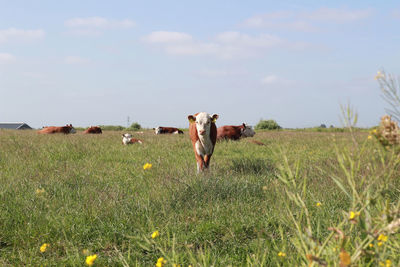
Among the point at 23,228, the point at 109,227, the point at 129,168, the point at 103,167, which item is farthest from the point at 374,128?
the point at 103,167

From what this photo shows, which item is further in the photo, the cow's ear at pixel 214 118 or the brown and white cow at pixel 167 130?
the brown and white cow at pixel 167 130

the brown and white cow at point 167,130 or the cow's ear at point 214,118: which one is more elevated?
the cow's ear at point 214,118

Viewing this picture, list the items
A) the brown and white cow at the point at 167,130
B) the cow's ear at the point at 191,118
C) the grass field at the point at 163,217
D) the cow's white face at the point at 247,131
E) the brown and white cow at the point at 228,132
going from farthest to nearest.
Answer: the brown and white cow at the point at 167,130
the cow's white face at the point at 247,131
the brown and white cow at the point at 228,132
the cow's ear at the point at 191,118
the grass field at the point at 163,217

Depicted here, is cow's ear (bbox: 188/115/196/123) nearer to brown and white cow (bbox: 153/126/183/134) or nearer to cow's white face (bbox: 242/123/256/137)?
cow's white face (bbox: 242/123/256/137)

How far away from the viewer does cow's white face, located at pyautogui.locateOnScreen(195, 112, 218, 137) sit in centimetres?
702

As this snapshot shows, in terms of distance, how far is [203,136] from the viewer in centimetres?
721

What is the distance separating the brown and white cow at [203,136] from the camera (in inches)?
279

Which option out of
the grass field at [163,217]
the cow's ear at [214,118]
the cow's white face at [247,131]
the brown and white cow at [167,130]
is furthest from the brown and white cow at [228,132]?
the brown and white cow at [167,130]

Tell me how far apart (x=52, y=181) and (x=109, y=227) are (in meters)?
2.31

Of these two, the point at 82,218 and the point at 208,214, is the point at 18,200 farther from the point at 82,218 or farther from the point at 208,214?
the point at 208,214

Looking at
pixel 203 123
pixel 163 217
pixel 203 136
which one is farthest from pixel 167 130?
pixel 163 217

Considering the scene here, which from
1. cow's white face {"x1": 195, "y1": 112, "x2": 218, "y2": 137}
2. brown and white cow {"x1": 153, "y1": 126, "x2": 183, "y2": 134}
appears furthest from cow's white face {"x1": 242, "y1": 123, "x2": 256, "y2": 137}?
cow's white face {"x1": 195, "y1": 112, "x2": 218, "y2": 137}

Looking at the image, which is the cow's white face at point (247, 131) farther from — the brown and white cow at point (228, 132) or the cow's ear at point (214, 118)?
the cow's ear at point (214, 118)

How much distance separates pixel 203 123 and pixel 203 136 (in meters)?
0.32
